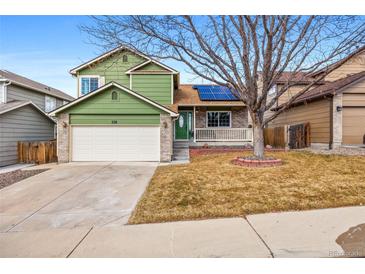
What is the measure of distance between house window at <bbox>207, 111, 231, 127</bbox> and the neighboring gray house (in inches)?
433

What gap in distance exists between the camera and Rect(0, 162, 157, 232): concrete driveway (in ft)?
14.0

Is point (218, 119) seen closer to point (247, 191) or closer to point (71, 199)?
point (247, 191)

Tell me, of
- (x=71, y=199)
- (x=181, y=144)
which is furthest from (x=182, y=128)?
(x=71, y=199)

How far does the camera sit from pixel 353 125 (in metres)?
12.2

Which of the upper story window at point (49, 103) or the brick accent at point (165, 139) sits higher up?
the upper story window at point (49, 103)

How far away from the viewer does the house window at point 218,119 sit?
15.9 metres

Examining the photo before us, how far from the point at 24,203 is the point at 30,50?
16.6 ft

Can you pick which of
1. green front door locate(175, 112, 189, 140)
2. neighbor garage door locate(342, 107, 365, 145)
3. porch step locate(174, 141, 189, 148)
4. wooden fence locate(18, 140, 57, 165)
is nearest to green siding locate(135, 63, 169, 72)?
green front door locate(175, 112, 189, 140)

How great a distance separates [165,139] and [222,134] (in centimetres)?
504

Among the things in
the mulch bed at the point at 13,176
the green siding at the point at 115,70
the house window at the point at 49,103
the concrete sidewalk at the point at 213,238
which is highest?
the green siding at the point at 115,70

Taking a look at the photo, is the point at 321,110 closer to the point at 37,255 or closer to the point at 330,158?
the point at 330,158

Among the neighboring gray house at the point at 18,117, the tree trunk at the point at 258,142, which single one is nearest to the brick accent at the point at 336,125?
the tree trunk at the point at 258,142

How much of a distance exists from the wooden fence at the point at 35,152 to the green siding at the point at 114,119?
84.0 inches

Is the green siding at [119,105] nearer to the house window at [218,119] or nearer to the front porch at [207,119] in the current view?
the front porch at [207,119]
